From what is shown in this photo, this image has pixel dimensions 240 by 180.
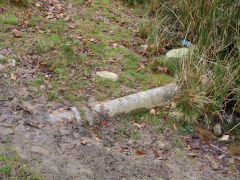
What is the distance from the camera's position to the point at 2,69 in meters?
4.53

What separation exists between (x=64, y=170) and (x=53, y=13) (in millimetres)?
4190

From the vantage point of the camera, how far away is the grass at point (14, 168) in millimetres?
2856

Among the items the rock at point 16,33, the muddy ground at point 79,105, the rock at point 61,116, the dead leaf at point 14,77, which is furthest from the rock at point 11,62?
the rock at point 61,116

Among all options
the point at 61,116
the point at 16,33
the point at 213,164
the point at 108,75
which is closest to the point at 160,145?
the point at 213,164

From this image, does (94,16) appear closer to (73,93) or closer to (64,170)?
(73,93)

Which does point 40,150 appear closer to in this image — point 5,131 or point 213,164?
point 5,131

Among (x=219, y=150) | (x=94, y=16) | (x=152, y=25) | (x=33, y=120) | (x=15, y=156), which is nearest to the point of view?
(x=15, y=156)

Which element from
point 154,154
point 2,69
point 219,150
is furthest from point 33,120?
point 219,150

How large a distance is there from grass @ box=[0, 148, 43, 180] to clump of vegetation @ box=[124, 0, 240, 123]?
2.39 meters

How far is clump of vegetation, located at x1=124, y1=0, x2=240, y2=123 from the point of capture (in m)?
4.65

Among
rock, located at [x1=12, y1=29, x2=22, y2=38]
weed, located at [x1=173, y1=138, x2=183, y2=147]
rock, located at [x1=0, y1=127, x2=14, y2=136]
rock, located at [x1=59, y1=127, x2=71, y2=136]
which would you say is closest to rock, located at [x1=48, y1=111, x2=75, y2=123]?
rock, located at [x1=59, y1=127, x2=71, y2=136]

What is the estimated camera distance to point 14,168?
2.95 metres

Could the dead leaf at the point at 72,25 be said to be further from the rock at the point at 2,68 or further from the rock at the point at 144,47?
the rock at the point at 2,68

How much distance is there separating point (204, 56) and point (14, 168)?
3567 millimetres
